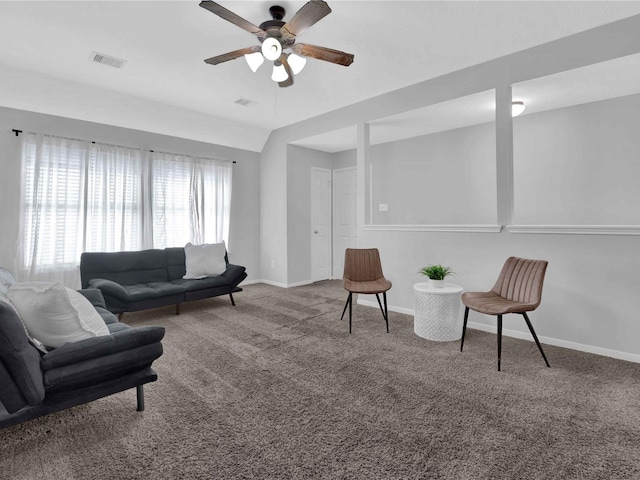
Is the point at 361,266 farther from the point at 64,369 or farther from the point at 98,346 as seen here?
the point at 64,369

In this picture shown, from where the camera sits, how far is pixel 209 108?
189 inches

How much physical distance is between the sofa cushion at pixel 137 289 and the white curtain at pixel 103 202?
32.7 inches

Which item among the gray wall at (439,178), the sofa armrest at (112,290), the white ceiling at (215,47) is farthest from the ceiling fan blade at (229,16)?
the gray wall at (439,178)

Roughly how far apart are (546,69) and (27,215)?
585cm

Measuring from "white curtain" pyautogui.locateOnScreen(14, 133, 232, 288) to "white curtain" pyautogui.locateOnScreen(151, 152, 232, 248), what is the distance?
0.01 m

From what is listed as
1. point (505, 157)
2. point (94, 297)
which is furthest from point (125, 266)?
point (505, 157)

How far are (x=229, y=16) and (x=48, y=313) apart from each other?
2.13 meters

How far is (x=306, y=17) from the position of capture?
87.1 inches

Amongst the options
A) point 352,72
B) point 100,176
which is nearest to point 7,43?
point 100,176

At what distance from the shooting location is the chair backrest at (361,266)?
150 inches

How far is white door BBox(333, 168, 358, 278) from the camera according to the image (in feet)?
21.0

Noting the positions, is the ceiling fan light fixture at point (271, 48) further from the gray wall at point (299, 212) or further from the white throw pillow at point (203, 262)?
the gray wall at point (299, 212)

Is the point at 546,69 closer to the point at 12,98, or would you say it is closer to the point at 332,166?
the point at 332,166

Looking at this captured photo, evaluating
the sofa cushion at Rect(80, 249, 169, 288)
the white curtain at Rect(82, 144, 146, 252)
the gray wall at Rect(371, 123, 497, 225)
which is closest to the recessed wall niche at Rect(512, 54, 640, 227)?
the gray wall at Rect(371, 123, 497, 225)
